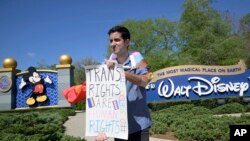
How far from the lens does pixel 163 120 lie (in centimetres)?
1330

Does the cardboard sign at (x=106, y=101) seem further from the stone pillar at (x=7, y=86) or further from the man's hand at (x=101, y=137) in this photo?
the stone pillar at (x=7, y=86)

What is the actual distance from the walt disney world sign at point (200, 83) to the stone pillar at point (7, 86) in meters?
11.2

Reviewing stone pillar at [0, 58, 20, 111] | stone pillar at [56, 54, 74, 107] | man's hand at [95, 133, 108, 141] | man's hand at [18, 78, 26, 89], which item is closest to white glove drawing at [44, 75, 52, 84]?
stone pillar at [56, 54, 74, 107]

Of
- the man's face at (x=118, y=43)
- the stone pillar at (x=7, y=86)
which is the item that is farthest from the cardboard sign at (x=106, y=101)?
the stone pillar at (x=7, y=86)

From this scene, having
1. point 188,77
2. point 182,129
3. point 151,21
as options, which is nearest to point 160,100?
point 188,77

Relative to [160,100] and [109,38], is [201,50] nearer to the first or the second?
[160,100]

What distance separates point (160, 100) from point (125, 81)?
18506 mm

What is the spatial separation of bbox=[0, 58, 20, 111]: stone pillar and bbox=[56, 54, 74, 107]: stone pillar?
151 inches

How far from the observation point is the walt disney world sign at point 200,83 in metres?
21.6

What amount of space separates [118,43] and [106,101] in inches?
22.5

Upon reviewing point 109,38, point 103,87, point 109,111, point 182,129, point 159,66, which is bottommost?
point 182,129

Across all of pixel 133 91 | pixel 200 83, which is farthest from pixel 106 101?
pixel 200 83

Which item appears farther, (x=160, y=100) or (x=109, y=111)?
(x=160, y=100)

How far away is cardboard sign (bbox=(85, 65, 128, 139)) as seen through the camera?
3.56m
